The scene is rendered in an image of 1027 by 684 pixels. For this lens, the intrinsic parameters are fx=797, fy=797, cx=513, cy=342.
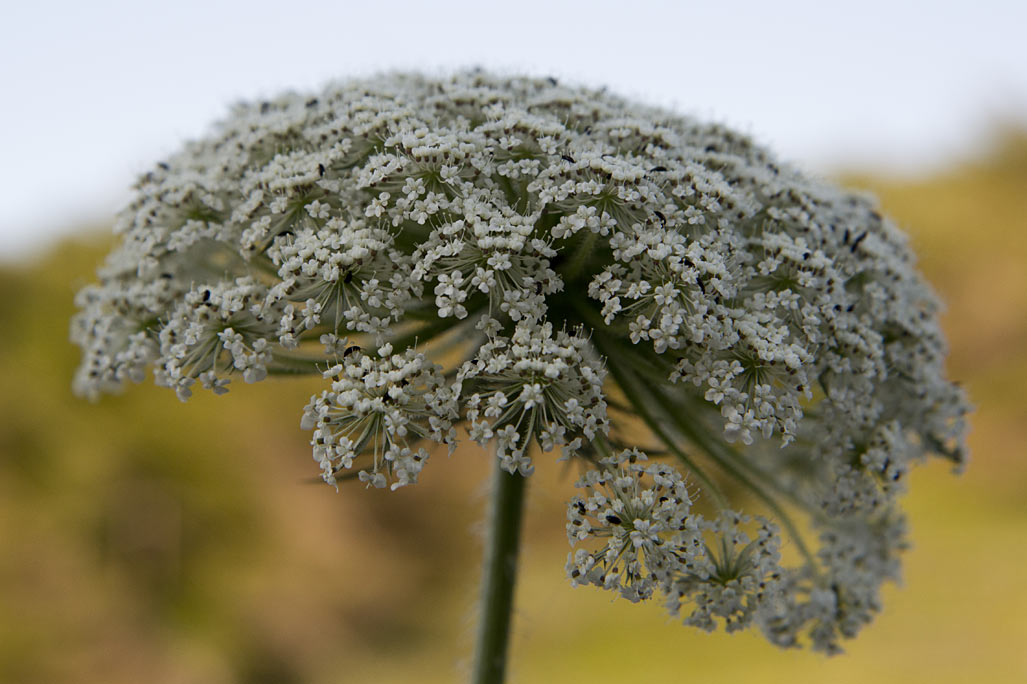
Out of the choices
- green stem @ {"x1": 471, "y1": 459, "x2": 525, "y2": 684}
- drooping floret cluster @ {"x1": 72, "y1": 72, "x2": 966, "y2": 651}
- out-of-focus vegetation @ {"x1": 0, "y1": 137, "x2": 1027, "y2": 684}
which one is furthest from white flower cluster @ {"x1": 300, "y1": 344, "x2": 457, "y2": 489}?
out-of-focus vegetation @ {"x1": 0, "y1": 137, "x2": 1027, "y2": 684}

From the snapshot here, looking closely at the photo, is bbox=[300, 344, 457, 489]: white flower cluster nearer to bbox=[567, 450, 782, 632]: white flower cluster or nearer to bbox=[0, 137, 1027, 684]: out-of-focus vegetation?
bbox=[567, 450, 782, 632]: white flower cluster

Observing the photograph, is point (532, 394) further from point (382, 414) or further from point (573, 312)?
point (573, 312)

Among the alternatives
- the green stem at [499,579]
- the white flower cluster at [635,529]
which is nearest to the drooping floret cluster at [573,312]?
the white flower cluster at [635,529]

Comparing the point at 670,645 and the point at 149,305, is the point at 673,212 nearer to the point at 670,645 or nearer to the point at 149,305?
the point at 149,305

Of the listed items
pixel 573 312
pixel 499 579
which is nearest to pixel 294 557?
pixel 499 579

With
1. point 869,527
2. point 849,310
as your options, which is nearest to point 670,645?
point 869,527

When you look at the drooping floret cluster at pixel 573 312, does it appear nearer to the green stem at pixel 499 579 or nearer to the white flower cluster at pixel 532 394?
the white flower cluster at pixel 532 394
